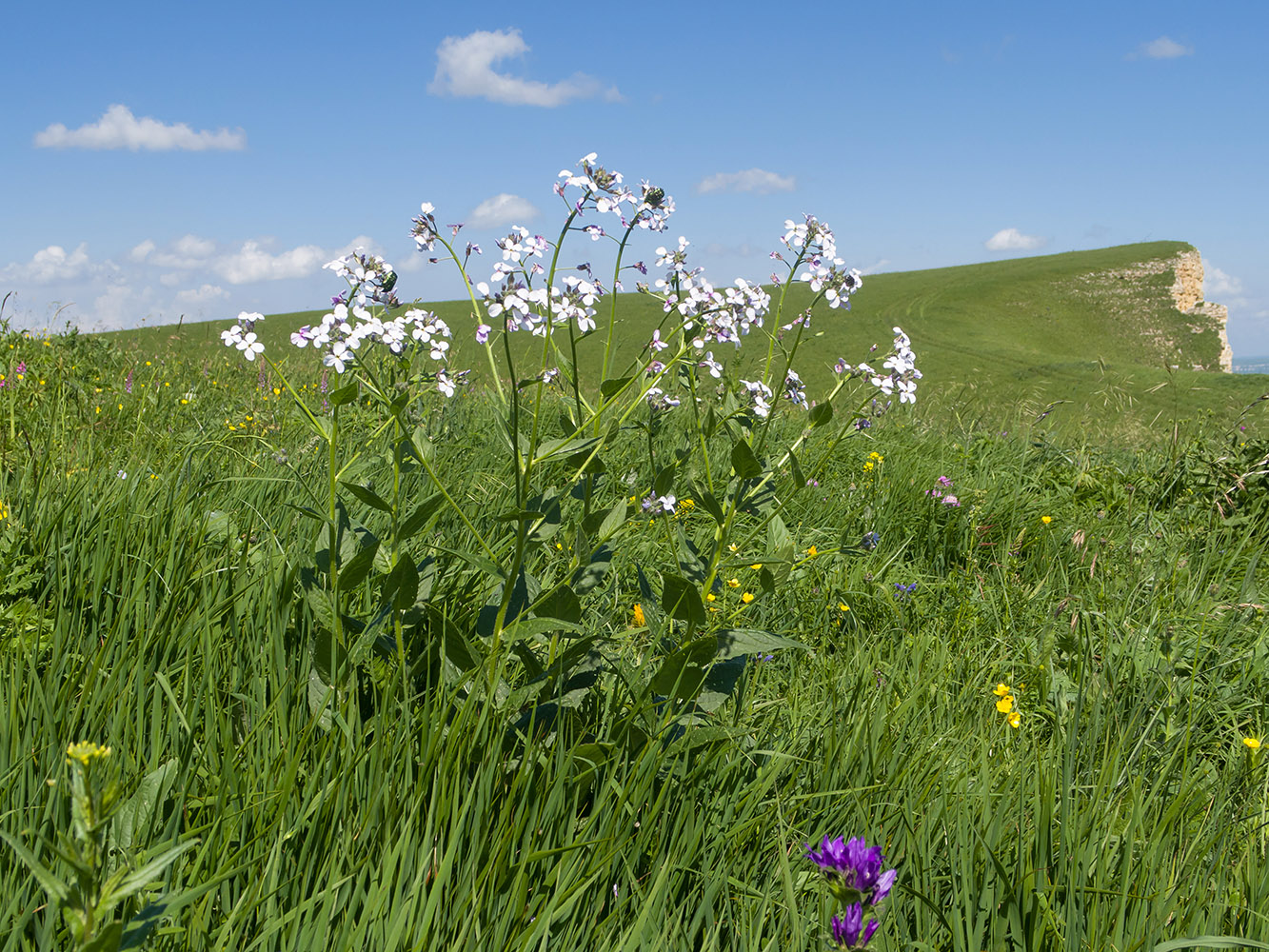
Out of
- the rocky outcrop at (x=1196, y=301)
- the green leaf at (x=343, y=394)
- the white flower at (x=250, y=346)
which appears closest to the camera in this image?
the green leaf at (x=343, y=394)

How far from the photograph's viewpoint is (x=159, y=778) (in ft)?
3.77

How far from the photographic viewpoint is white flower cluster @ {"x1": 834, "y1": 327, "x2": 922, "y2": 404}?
200 cm

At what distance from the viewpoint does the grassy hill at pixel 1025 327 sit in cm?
1302

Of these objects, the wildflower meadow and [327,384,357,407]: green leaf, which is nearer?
the wildflower meadow

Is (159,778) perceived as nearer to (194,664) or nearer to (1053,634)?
(194,664)

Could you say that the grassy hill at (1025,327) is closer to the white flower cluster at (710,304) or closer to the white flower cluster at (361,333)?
the white flower cluster at (710,304)

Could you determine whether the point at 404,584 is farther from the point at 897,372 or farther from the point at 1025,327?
the point at 1025,327

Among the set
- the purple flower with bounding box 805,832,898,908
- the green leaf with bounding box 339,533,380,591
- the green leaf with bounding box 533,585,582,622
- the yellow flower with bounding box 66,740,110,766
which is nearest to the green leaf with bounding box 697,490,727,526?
the green leaf with bounding box 533,585,582,622

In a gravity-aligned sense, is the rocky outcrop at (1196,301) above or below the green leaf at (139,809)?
above

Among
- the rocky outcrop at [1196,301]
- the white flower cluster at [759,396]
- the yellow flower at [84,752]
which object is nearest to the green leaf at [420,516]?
the white flower cluster at [759,396]

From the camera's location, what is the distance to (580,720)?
1640 millimetres

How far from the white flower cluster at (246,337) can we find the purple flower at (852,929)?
1.41 metres

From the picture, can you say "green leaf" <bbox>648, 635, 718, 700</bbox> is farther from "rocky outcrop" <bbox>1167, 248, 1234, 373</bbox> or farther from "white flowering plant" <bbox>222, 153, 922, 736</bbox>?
"rocky outcrop" <bbox>1167, 248, 1234, 373</bbox>

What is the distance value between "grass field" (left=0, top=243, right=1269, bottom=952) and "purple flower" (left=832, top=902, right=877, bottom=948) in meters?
0.34
